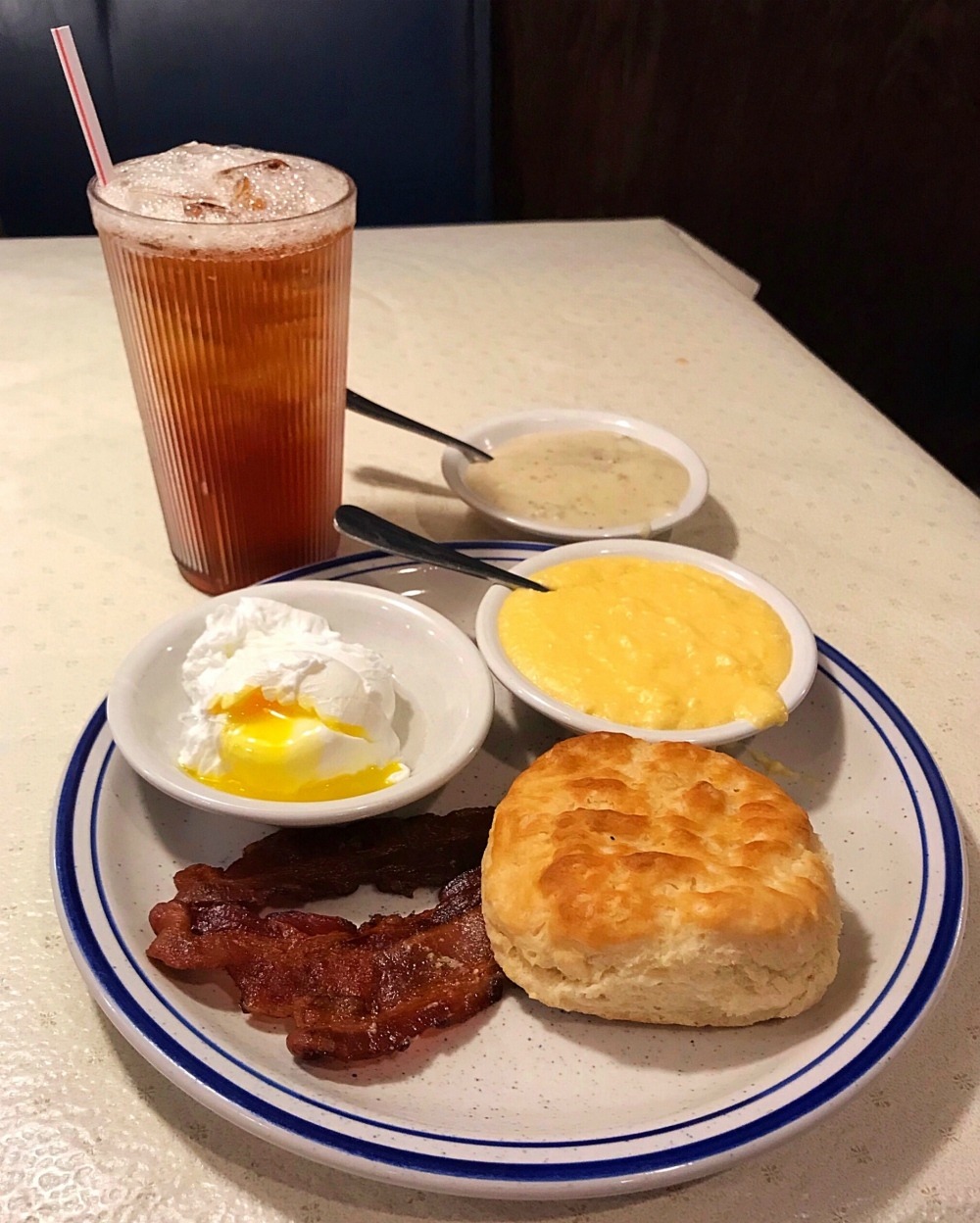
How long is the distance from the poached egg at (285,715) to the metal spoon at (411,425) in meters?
0.63

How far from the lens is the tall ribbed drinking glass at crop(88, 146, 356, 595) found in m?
1.18

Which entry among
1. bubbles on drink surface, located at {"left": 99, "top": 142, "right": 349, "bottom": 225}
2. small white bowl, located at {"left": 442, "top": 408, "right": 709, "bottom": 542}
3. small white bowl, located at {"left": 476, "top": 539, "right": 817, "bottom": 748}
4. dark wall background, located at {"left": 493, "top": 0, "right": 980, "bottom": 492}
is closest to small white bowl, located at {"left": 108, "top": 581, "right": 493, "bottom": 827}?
small white bowl, located at {"left": 476, "top": 539, "right": 817, "bottom": 748}

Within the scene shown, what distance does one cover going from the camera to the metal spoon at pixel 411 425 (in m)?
1.72

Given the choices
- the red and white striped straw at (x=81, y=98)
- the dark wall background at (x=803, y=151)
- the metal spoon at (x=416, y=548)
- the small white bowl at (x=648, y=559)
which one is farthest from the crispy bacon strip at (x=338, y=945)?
the dark wall background at (x=803, y=151)

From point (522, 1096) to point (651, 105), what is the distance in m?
3.89

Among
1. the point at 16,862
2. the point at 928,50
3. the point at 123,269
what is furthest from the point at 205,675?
the point at 928,50

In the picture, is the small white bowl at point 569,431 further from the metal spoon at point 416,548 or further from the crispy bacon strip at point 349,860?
the crispy bacon strip at point 349,860

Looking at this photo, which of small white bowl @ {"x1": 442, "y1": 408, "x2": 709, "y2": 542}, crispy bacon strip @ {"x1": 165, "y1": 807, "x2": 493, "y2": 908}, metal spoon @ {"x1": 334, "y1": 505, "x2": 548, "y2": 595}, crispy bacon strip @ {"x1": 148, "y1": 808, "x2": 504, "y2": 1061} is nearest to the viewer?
crispy bacon strip @ {"x1": 148, "y1": 808, "x2": 504, "y2": 1061}

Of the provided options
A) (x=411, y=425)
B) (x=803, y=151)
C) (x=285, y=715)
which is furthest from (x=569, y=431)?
(x=803, y=151)

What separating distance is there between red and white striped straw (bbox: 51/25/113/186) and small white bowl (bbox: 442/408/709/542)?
0.66 m

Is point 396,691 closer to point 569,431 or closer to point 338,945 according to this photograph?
point 338,945

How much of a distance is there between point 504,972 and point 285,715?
37 centimetres

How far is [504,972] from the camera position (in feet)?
2.98

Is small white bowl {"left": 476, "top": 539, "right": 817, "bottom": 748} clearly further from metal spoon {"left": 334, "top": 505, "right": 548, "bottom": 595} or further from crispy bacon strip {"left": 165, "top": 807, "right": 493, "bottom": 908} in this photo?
crispy bacon strip {"left": 165, "top": 807, "right": 493, "bottom": 908}
